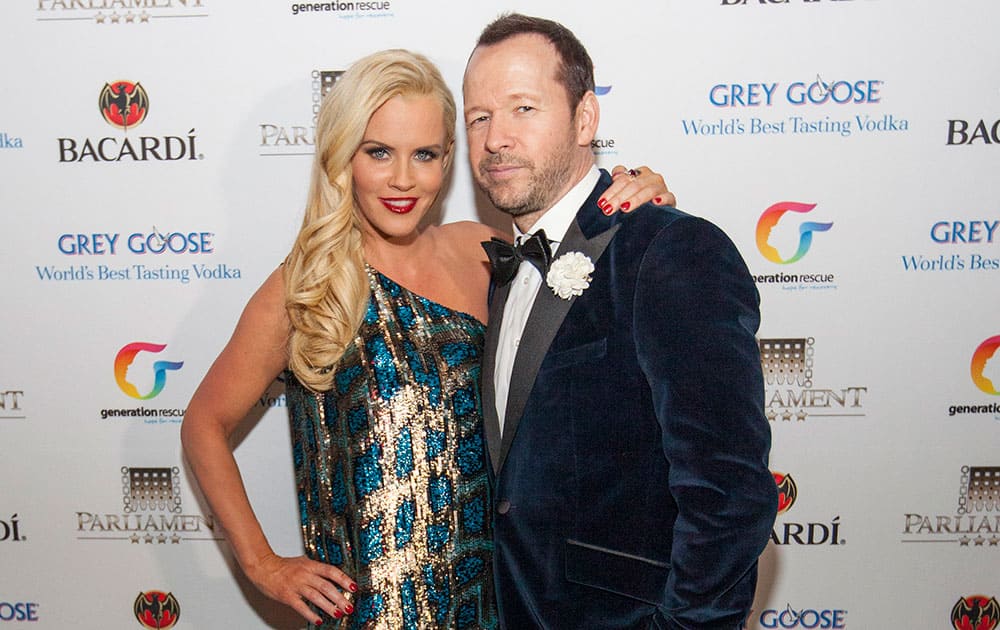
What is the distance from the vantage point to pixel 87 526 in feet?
8.73

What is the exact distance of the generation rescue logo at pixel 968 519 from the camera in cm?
255

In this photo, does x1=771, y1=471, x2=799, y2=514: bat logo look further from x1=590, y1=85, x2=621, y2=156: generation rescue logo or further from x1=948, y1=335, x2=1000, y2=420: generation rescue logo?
x1=590, y1=85, x2=621, y2=156: generation rescue logo

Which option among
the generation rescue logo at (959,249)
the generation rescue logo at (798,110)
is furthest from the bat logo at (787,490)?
the generation rescue logo at (798,110)

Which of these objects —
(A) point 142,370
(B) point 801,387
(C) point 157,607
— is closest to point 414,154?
(A) point 142,370

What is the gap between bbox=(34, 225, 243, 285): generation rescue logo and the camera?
251cm

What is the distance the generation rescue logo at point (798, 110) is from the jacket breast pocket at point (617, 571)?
1.34 m

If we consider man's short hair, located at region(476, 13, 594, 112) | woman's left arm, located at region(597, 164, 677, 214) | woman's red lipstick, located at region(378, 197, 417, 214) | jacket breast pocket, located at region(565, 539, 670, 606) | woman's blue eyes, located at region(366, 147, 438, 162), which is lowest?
jacket breast pocket, located at region(565, 539, 670, 606)

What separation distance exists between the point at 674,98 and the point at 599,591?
57.1 inches

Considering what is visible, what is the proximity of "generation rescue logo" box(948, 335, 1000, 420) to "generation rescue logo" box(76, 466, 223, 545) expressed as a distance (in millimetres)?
2398

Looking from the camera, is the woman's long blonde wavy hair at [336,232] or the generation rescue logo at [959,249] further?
the generation rescue logo at [959,249]

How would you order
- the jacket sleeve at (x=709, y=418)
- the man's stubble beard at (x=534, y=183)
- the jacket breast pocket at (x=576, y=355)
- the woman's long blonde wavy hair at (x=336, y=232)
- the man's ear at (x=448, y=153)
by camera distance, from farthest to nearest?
1. the man's ear at (x=448, y=153)
2. the woman's long blonde wavy hair at (x=336, y=232)
3. the man's stubble beard at (x=534, y=183)
4. the jacket breast pocket at (x=576, y=355)
5. the jacket sleeve at (x=709, y=418)

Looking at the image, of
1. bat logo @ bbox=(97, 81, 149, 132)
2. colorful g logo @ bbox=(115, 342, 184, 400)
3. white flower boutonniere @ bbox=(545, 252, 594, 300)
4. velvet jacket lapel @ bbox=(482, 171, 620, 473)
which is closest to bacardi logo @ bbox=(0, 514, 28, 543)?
colorful g logo @ bbox=(115, 342, 184, 400)

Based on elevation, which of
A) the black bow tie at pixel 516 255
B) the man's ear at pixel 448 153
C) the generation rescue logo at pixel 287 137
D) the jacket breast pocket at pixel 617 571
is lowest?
the jacket breast pocket at pixel 617 571

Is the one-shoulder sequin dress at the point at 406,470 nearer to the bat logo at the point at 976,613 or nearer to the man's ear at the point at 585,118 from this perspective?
the man's ear at the point at 585,118
